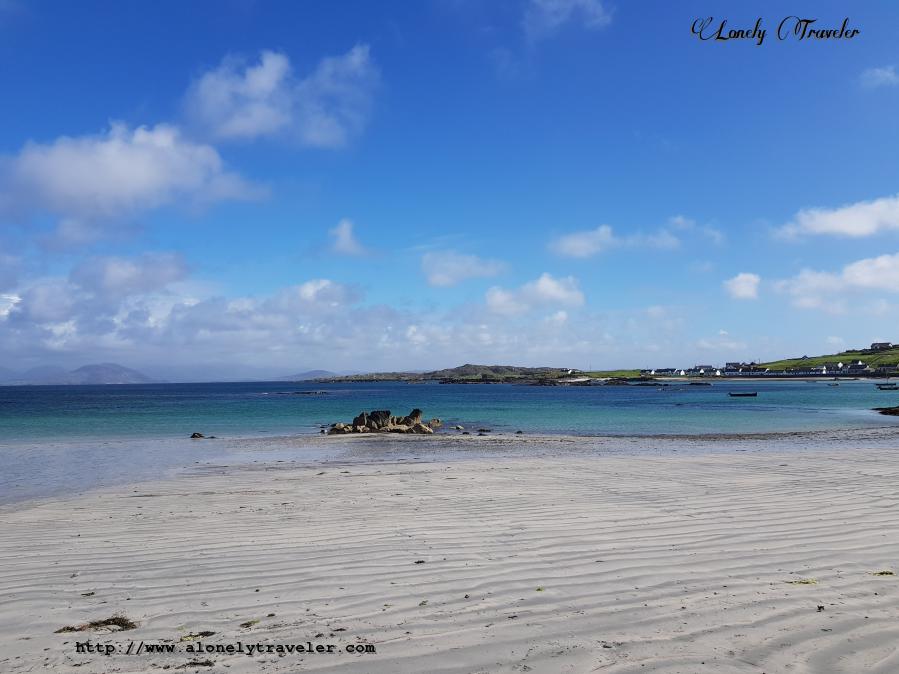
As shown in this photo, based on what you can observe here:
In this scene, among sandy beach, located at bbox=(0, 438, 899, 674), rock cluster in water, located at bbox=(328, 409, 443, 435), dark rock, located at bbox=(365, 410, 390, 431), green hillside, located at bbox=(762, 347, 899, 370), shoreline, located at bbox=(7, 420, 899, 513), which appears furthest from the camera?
green hillside, located at bbox=(762, 347, 899, 370)

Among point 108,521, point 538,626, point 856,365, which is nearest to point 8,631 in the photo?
point 538,626

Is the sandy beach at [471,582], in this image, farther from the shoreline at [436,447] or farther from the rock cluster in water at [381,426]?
the rock cluster in water at [381,426]

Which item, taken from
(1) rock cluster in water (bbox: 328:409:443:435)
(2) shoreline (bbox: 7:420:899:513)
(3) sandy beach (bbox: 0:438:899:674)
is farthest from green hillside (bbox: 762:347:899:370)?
(3) sandy beach (bbox: 0:438:899:674)

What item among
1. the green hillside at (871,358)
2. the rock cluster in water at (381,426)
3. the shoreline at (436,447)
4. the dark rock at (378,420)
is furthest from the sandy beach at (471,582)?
the green hillside at (871,358)

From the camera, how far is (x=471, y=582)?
595 centimetres

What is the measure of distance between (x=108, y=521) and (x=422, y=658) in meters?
8.34

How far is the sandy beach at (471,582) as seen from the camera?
4391 millimetres

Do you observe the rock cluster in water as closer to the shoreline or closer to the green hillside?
the shoreline

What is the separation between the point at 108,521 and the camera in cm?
1023

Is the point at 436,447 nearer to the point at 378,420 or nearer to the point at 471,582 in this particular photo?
the point at 378,420

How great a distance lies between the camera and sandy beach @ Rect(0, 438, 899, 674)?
14.4ft

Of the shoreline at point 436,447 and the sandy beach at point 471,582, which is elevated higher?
the sandy beach at point 471,582

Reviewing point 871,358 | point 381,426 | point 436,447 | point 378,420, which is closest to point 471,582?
point 436,447

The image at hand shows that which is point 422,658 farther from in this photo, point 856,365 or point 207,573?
point 856,365
